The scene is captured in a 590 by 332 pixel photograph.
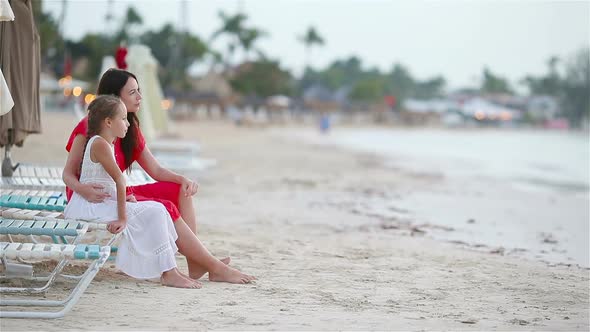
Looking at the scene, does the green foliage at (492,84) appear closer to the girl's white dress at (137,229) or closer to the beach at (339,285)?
the beach at (339,285)

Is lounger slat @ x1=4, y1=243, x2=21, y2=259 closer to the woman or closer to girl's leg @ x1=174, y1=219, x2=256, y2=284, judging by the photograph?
the woman

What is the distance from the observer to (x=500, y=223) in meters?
9.78

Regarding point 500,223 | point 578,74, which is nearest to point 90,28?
point 500,223

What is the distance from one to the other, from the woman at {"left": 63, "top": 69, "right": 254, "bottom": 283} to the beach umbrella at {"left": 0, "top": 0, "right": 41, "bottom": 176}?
1.41 meters

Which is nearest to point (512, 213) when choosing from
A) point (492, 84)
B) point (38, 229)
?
point (38, 229)

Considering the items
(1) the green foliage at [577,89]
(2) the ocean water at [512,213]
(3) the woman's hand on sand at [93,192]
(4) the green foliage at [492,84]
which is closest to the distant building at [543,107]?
(1) the green foliage at [577,89]

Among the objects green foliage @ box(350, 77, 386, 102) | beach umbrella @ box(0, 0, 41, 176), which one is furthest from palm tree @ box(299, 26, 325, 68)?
beach umbrella @ box(0, 0, 41, 176)

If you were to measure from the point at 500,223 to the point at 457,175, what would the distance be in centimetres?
906

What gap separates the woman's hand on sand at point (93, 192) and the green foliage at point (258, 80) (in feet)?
219

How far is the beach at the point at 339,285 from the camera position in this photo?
13.6 ft

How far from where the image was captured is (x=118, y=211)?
4.61 metres

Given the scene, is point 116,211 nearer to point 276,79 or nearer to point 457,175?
point 457,175

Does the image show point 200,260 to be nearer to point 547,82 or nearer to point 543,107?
point 543,107

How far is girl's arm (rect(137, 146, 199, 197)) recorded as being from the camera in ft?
16.5
